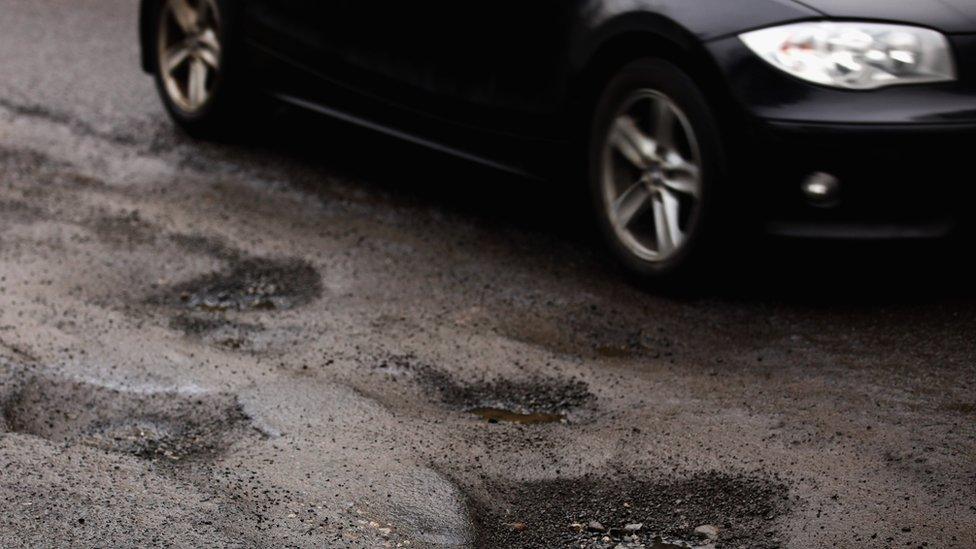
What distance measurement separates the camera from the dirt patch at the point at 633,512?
3590 mm

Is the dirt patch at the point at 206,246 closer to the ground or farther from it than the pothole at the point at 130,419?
closer to the ground

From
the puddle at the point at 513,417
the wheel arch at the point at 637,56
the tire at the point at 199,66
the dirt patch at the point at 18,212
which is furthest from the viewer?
the tire at the point at 199,66

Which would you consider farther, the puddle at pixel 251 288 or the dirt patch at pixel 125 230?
the dirt patch at pixel 125 230

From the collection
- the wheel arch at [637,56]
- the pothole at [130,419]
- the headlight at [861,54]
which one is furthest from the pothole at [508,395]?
the headlight at [861,54]

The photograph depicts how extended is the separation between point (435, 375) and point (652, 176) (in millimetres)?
1208

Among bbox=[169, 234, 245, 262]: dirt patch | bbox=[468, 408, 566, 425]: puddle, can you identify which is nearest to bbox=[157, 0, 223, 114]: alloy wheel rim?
bbox=[169, 234, 245, 262]: dirt patch

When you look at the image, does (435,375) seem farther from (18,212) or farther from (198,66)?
(198,66)

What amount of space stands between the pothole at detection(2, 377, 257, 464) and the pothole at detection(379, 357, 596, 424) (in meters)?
0.61

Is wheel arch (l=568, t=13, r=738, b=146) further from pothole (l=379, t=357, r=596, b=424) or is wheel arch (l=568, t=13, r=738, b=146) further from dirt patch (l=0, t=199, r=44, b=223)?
dirt patch (l=0, t=199, r=44, b=223)

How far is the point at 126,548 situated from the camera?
11.3 ft

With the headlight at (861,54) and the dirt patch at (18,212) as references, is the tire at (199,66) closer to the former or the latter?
the dirt patch at (18,212)

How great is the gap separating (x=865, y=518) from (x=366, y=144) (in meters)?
4.30

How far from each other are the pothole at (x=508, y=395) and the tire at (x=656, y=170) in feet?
2.80

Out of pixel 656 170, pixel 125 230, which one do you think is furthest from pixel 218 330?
pixel 656 170
